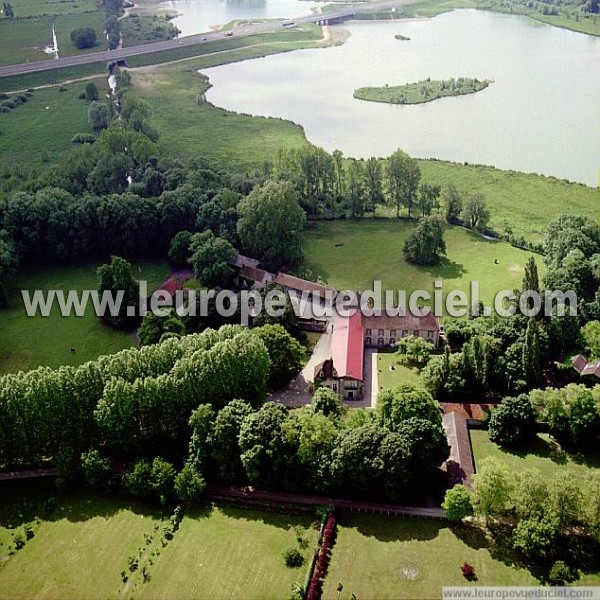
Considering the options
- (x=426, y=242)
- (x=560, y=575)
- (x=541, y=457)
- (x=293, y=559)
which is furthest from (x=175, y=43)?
(x=560, y=575)

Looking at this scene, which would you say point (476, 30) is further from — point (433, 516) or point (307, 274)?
point (433, 516)

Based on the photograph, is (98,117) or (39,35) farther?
(39,35)

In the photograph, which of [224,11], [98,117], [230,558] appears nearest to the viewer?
[230,558]

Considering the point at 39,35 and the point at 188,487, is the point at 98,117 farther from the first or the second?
the point at 188,487

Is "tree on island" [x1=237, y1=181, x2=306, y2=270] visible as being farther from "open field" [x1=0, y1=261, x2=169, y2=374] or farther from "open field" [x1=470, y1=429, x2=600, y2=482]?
"open field" [x1=470, y1=429, x2=600, y2=482]

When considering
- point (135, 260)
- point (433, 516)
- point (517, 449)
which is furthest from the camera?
point (135, 260)

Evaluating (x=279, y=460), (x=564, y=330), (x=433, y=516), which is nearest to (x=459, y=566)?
(x=433, y=516)
